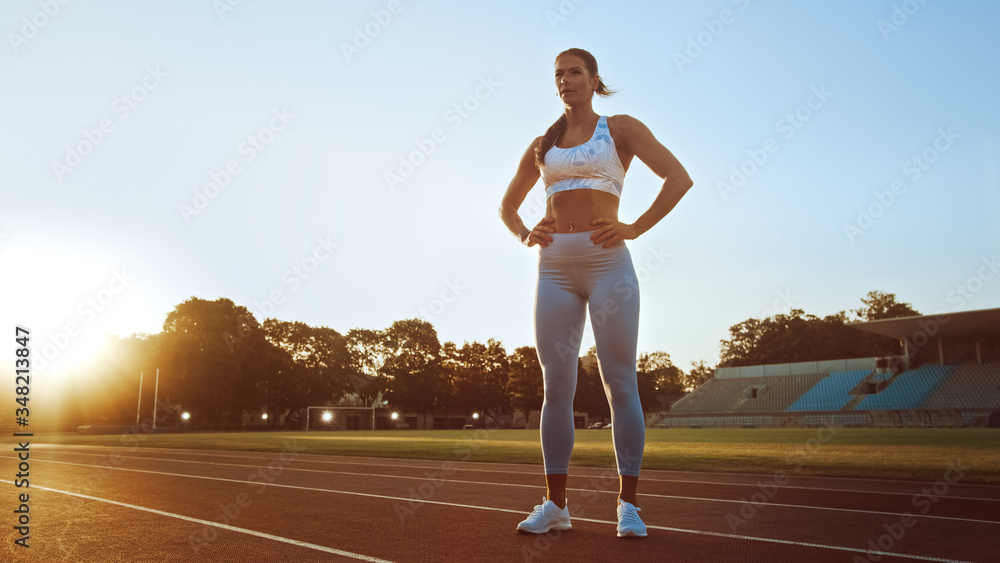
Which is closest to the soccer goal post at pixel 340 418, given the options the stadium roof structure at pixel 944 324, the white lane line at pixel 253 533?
the stadium roof structure at pixel 944 324

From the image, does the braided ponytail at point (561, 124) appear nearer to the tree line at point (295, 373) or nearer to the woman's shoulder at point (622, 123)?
the woman's shoulder at point (622, 123)

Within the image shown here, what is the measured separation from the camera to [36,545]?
11.0 feet

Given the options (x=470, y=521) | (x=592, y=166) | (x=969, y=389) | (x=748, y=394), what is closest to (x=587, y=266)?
(x=592, y=166)

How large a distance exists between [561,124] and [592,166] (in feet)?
1.50

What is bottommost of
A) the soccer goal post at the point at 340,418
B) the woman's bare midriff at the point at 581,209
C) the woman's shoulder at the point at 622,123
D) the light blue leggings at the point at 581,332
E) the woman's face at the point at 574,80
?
the soccer goal post at the point at 340,418

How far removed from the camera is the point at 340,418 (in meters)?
67.9

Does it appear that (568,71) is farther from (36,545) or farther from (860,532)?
(36,545)

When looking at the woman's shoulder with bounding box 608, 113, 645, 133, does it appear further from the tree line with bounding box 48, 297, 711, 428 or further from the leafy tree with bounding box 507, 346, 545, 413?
the leafy tree with bounding box 507, 346, 545, 413

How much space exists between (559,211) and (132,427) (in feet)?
162

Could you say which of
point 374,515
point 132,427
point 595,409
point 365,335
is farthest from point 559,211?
point 595,409

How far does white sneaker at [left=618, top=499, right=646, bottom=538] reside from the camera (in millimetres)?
3432

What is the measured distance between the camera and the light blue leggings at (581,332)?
3631 mm

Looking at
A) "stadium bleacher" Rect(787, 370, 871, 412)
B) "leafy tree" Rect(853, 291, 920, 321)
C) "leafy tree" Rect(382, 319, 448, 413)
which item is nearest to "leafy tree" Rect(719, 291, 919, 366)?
"leafy tree" Rect(853, 291, 920, 321)

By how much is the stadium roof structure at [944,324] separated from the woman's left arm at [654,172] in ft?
160
